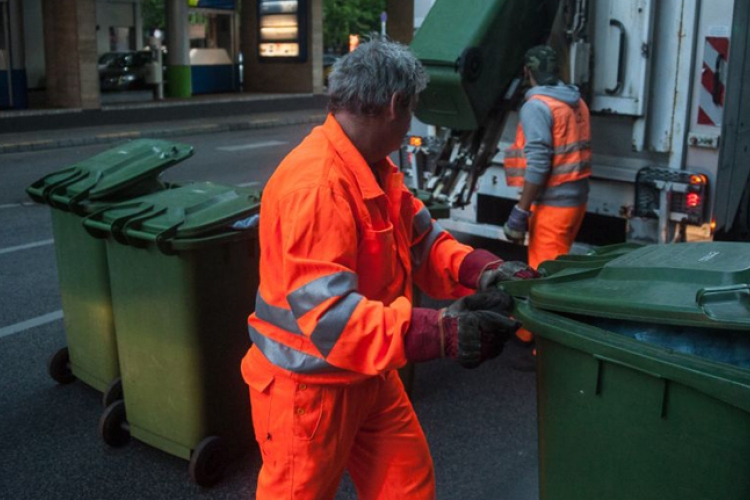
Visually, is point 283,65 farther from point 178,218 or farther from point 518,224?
point 178,218

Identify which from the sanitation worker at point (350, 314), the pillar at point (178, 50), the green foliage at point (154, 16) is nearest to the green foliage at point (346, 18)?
the green foliage at point (154, 16)

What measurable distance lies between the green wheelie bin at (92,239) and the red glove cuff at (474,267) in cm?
193

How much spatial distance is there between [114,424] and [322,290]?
2.21 m

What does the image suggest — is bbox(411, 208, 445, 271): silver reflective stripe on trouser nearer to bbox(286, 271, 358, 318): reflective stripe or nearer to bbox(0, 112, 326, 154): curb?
bbox(286, 271, 358, 318): reflective stripe

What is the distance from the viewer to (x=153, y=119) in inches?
774

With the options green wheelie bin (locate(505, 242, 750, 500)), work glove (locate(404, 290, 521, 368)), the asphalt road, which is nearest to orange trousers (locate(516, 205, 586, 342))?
the asphalt road

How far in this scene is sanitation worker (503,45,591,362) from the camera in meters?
5.13

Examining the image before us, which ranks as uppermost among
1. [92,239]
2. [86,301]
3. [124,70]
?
[124,70]

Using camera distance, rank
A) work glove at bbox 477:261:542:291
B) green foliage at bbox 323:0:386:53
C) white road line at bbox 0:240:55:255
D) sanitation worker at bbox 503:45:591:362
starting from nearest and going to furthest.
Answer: work glove at bbox 477:261:542:291
sanitation worker at bbox 503:45:591:362
white road line at bbox 0:240:55:255
green foliage at bbox 323:0:386:53

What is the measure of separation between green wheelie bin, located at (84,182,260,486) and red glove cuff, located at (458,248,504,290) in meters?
1.14

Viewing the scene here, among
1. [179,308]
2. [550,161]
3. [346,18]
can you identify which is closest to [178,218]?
[179,308]

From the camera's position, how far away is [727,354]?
2244 millimetres

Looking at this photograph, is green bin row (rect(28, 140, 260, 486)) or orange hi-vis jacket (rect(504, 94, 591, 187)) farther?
orange hi-vis jacket (rect(504, 94, 591, 187))

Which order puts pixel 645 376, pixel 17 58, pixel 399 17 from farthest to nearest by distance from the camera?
pixel 399 17 < pixel 17 58 < pixel 645 376
